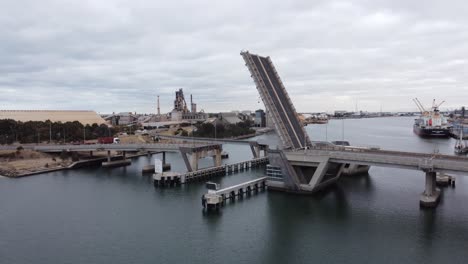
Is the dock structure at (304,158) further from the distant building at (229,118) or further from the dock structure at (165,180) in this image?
the distant building at (229,118)

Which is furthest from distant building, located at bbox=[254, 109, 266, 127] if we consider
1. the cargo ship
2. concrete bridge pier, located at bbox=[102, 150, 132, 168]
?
concrete bridge pier, located at bbox=[102, 150, 132, 168]

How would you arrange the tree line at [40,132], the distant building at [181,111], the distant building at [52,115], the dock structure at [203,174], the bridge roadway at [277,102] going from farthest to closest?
the distant building at [181,111]
the distant building at [52,115]
the tree line at [40,132]
the dock structure at [203,174]
the bridge roadway at [277,102]

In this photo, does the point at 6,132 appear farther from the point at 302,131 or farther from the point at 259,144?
the point at 302,131

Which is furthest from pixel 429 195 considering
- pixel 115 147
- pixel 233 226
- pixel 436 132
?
pixel 436 132

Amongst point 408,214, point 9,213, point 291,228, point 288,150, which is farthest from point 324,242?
point 9,213

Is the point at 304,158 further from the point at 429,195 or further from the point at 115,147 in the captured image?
the point at 115,147

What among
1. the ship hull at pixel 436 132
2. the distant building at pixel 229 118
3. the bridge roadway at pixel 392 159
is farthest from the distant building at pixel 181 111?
the bridge roadway at pixel 392 159
